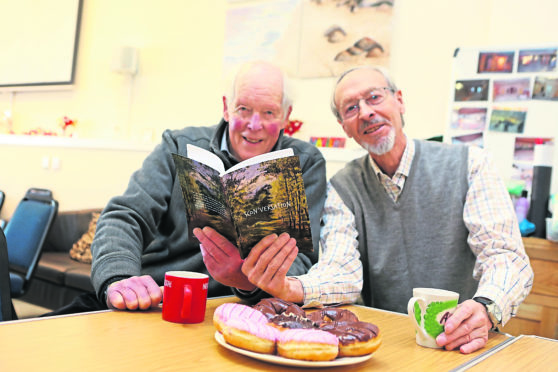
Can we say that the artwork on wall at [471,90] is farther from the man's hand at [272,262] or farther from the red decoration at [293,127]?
the man's hand at [272,262]

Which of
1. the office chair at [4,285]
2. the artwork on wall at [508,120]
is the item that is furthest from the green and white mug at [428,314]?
the artwork on wall at [508,120]

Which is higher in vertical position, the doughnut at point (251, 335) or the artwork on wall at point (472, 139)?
the artwork on wall at point (472, 139)

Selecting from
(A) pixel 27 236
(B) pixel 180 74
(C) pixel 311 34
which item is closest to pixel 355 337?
(A) pixel 27 236

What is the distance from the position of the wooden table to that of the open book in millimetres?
215

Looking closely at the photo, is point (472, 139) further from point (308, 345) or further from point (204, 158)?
point (308, 345)

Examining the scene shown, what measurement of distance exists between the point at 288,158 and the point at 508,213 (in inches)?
35.4

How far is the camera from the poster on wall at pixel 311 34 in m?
3.47

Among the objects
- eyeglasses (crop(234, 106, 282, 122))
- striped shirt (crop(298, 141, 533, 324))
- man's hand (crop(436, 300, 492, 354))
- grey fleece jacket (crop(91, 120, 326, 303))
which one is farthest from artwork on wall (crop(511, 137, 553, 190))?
Answer: man's hand (crop(436, 300, 492, 354))

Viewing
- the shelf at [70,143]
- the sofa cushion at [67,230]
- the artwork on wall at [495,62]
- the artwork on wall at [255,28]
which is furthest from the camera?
the shelf at [70,143]

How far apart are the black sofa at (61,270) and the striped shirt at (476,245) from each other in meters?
2.38

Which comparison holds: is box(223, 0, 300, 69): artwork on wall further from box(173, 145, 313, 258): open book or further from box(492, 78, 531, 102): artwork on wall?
box(173, 145, 313, 258): open book

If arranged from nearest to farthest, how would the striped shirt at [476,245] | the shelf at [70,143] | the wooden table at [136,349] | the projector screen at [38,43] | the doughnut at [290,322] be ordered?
the wooden table at [136,349] < the doughnut at [290,322] < the striped shirt at [476,245] < the shelf at [70,143] < the projector screen at [38,43]

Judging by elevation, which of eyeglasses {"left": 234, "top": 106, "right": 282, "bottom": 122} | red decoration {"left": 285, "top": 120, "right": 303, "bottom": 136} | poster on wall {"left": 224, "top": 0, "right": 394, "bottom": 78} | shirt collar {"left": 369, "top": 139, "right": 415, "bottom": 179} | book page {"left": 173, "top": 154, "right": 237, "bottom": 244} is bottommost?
book page {"left": 173, "top": 154, "right": 237, "bottom": 244}

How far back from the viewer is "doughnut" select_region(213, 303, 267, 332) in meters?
0.86
